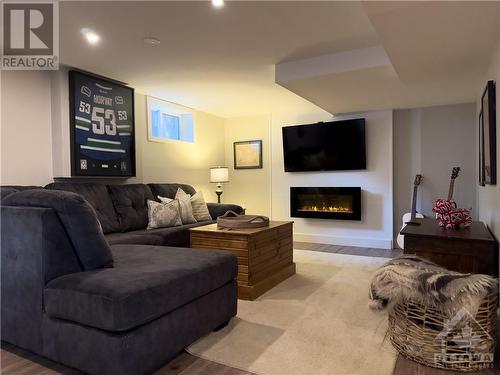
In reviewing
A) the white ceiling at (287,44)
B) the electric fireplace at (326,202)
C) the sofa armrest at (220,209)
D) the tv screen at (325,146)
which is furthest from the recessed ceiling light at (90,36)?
the electric fireplace at (326,202)

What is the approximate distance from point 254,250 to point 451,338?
1580 millimetres

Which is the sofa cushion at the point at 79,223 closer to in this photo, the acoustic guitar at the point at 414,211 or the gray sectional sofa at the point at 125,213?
the gray sectional sofa at the point at 125,213

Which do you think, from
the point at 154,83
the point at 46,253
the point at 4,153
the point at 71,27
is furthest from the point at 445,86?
the point at 4,153

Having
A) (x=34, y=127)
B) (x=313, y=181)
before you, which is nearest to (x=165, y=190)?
(x=34, y=127)

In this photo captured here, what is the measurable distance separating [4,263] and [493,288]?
106 inches

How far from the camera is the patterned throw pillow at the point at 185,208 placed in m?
4.25

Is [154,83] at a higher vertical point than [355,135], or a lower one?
higher

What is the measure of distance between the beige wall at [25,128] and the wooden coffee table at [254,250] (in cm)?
183

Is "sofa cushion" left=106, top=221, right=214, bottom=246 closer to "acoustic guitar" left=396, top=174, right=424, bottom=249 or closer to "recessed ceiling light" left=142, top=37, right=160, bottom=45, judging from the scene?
"recessed ceiling light" left=142, top=37, right=160, bottom=45

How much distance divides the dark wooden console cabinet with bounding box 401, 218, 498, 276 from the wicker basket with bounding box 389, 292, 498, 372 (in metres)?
0.52

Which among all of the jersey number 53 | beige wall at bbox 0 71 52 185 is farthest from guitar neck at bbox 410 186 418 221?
beige wall at bbox 0 71 52 185

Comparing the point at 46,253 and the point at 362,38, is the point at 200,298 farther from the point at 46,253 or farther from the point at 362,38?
the point at 362,38

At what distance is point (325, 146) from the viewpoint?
212 inches

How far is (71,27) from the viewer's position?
265cm
